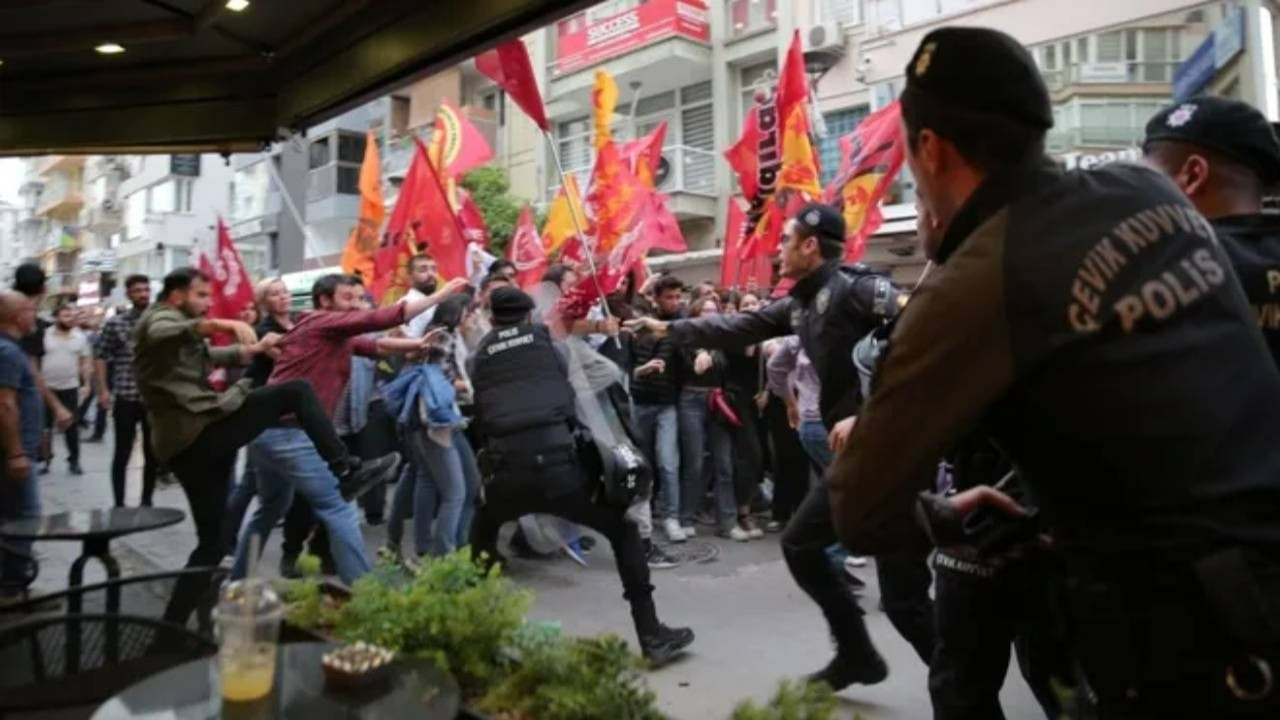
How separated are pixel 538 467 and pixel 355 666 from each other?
89.2 inches

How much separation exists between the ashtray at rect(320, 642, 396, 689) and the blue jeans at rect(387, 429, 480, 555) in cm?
348

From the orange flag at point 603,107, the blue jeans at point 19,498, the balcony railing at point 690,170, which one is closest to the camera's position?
the blue jeans at point 19,498

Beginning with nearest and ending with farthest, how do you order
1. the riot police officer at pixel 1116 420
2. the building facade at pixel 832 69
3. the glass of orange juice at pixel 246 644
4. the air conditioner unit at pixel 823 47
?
the riot police officer at pixel 1116 420, the glass of orange juice at pixel 246 644, the building facade at pixel 832 69, the air conditioner unit at pixel 823 47

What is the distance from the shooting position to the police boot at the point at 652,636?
4262mm

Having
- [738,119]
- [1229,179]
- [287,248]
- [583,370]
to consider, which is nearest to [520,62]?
[583,370]

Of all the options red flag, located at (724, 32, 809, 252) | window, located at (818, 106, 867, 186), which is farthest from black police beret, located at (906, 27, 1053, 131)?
window, located at (818, 106, 867, 186)

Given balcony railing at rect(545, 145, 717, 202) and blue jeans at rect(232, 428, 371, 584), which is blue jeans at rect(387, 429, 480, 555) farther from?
balcony railing at rect(545, 145, 717, 202)

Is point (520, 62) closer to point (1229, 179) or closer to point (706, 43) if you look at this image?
point (1229, 179)

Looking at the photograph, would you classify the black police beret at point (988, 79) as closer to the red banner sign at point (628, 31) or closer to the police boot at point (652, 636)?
the police boot at point (652, 636)

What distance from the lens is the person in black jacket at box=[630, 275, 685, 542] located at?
285 inches

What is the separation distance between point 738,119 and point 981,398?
2089 centimetres

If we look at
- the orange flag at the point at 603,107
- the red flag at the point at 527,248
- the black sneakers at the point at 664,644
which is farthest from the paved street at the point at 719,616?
the orange flag at the point at 603,107

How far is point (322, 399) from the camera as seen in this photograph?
5.14 m

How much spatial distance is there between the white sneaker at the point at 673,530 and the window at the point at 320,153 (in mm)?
25542
